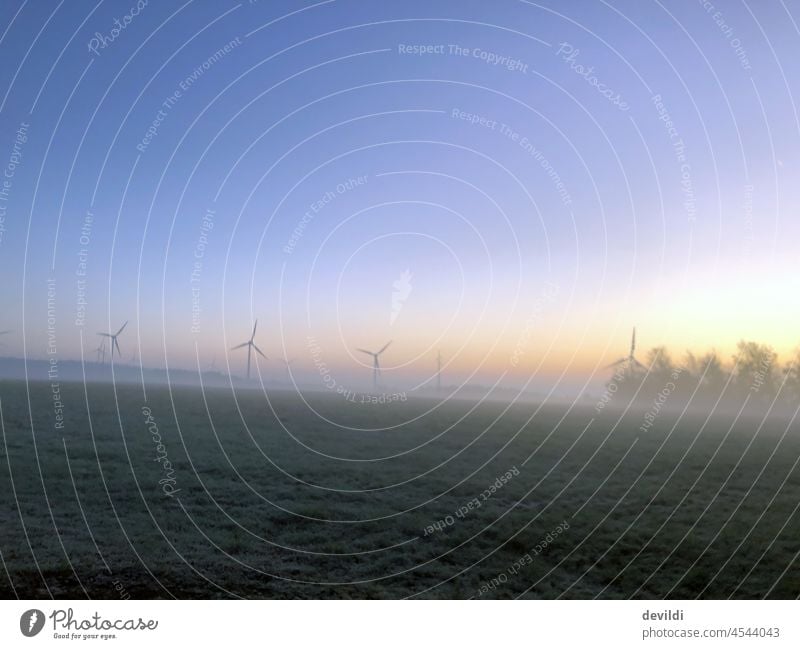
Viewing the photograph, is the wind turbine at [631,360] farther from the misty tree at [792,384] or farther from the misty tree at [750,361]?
the misty tree at [792,384]
